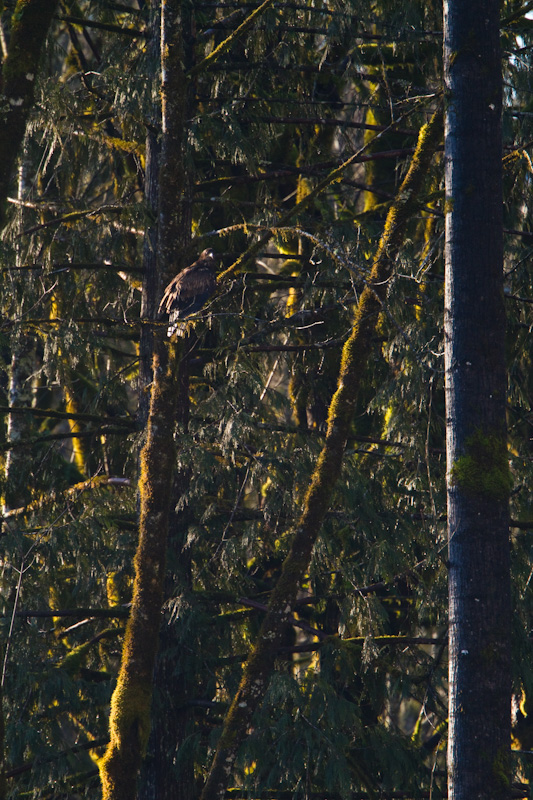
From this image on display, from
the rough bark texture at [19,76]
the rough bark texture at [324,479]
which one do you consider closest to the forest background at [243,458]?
the rough bark texture at [324,479]

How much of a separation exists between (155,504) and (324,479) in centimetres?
116

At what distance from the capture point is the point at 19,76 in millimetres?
3676

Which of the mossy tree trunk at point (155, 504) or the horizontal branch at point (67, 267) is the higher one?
the horizontal branch at point (67, 267)

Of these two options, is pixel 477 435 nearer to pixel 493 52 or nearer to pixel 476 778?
pixel 476 778

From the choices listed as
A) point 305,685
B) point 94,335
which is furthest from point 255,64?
point 305,685

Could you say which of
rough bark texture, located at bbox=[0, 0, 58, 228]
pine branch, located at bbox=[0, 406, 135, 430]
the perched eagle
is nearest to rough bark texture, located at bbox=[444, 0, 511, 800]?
rough bark texture, located at bbox=[0, 0, 58, 228]

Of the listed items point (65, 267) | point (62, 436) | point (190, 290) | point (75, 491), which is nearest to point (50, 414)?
point (62, 436)

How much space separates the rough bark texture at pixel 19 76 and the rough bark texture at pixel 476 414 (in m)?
2.24

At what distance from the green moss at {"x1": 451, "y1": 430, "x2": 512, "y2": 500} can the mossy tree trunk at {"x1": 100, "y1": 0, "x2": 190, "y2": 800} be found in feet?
5.03

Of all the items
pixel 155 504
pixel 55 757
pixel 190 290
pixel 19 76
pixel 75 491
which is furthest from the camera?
pixel 75 491

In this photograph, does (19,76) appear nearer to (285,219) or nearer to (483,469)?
(285,219)

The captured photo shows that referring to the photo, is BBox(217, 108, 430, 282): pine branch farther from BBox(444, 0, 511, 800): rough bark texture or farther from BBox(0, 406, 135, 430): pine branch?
BBox(0, 406, 135, 430): pine branch

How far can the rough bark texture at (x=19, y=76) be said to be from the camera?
141 inches

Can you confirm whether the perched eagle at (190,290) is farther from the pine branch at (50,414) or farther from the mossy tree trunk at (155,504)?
the mossy tree trunk at (155,504)
